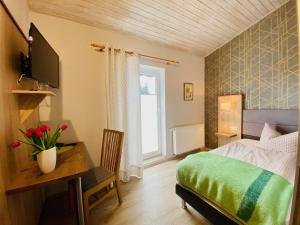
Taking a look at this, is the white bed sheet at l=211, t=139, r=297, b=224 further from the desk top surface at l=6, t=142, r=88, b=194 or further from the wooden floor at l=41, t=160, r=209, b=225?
the desk top surface at l=6, t=142, r=88, b=194

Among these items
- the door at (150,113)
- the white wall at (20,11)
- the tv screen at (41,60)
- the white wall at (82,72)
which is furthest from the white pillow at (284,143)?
the white wall at (20,11)

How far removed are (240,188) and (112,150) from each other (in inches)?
59.1

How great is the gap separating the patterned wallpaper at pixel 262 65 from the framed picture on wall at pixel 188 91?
56 centimetres

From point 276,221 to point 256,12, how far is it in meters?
3.28

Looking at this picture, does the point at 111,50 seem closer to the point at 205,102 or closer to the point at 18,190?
the point at 18,190

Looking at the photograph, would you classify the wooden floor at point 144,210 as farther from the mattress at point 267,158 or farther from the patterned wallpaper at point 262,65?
the patterned wallpaper at point 262,65

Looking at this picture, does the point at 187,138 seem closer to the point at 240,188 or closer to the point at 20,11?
the point at 240,188

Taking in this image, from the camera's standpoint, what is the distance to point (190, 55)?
3916 millimetres

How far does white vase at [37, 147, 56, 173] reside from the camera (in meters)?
1.29

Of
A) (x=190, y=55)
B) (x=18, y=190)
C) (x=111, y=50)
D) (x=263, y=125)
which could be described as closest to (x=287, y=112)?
(x=263, y=125)

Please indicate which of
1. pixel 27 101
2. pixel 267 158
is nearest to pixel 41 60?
pixel 27 101

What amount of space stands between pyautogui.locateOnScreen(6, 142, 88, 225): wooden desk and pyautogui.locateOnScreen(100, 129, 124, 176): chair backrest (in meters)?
0.49

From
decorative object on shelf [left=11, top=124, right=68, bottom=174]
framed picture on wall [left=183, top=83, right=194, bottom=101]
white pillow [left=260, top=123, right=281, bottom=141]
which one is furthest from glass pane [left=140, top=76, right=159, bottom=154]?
decorative object on shelf [left=11, top=124, right=68, bottom=174]

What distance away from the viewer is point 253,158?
2.07 metres
